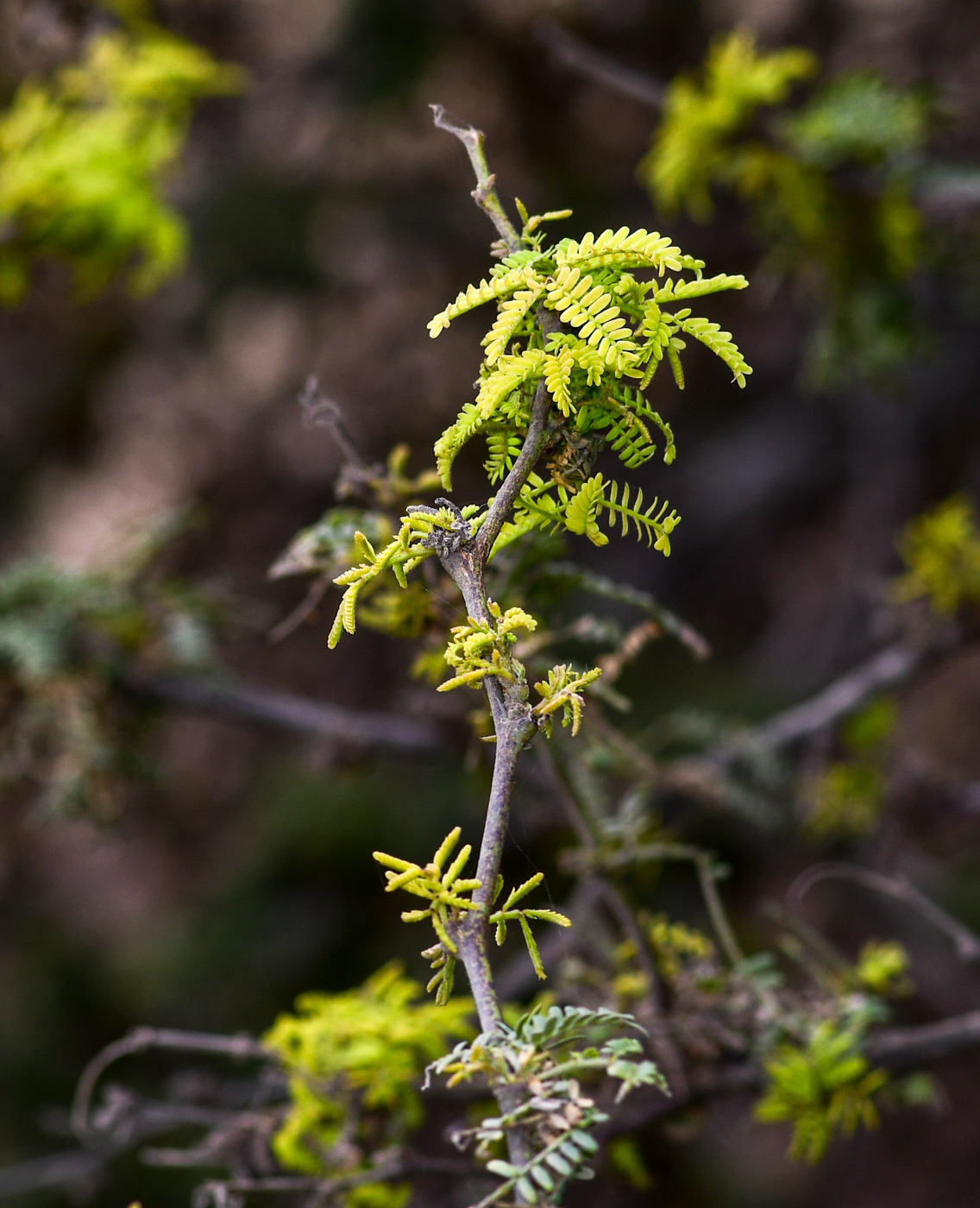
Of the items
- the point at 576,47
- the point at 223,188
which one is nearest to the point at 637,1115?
the point at 576,47

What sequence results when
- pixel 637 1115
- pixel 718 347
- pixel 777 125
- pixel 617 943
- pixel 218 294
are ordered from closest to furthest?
1. pixel 718 347
2. pixel 637 1115
3. pixel 617 943
4. pixel 777 125
5. pixel 218 294

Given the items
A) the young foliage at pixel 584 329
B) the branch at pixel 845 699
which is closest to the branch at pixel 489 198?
the young foliage at pixel 584 329

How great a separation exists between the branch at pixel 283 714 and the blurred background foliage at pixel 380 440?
1.0 inches

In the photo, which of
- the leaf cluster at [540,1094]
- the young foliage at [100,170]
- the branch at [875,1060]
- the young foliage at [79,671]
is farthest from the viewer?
the young foliage at [100,170]

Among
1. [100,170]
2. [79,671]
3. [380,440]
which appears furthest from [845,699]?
[380,440]

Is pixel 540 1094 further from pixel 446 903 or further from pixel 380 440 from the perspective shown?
pixel 380 440

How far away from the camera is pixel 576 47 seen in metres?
1.42

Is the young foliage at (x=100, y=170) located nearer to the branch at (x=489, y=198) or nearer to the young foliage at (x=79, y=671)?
the young foliage at (x=79, y=671)

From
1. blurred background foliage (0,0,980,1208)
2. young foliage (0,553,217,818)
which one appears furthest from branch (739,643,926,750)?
young foliage (0,553,217,818)

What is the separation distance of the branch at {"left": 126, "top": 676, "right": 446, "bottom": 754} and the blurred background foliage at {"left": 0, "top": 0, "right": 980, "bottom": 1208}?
0.02 metres

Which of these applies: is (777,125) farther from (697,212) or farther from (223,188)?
(223,188)

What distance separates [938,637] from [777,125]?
691 millimetres

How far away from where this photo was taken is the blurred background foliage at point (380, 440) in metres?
1.32

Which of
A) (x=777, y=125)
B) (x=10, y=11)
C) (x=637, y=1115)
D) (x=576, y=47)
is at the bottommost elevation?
(x=637, y=1115)
